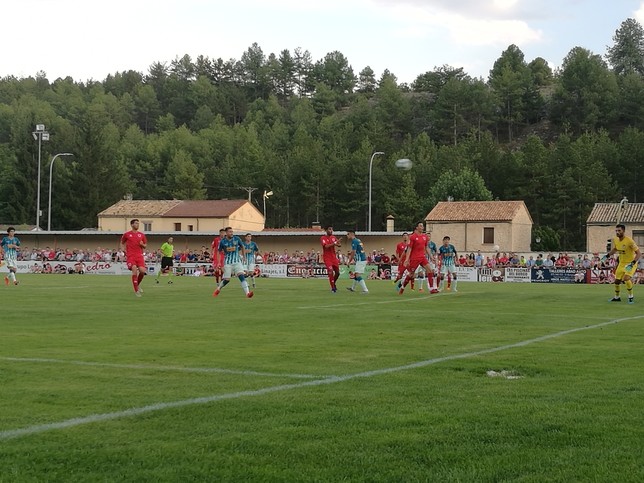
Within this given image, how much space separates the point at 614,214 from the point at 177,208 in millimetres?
46582

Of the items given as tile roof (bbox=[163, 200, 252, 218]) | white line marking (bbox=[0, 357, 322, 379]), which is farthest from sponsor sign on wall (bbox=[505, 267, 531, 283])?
tile roof (bbox=[163, 200, 252, 218])

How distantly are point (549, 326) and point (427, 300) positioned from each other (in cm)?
875

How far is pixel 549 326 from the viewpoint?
1581 centimetres

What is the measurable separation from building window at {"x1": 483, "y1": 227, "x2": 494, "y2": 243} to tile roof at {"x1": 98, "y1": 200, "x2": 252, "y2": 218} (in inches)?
1061

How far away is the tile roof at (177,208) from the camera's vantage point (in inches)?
3497

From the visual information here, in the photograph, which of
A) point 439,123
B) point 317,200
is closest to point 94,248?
point 317,200

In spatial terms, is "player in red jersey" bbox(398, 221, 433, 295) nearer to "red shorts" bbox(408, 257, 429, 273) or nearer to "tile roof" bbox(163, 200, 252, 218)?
"red shorts" bbox(408, 257, 429, 273)

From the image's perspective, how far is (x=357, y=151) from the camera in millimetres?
112875

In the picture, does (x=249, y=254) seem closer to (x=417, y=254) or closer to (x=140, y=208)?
(x=417, y=254)

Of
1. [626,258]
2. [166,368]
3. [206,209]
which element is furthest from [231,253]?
[206,209]

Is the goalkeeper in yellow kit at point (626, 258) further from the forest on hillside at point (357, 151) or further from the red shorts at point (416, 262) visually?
the forest on hillside at point (357, 151)

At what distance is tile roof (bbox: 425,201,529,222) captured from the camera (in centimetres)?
7775

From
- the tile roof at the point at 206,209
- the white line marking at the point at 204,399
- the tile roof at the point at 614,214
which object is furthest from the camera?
the tile roof at the point at 206,209

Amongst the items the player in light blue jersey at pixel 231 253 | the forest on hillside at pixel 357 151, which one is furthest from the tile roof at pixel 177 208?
the player in light blue jersey at pixel 231 253
